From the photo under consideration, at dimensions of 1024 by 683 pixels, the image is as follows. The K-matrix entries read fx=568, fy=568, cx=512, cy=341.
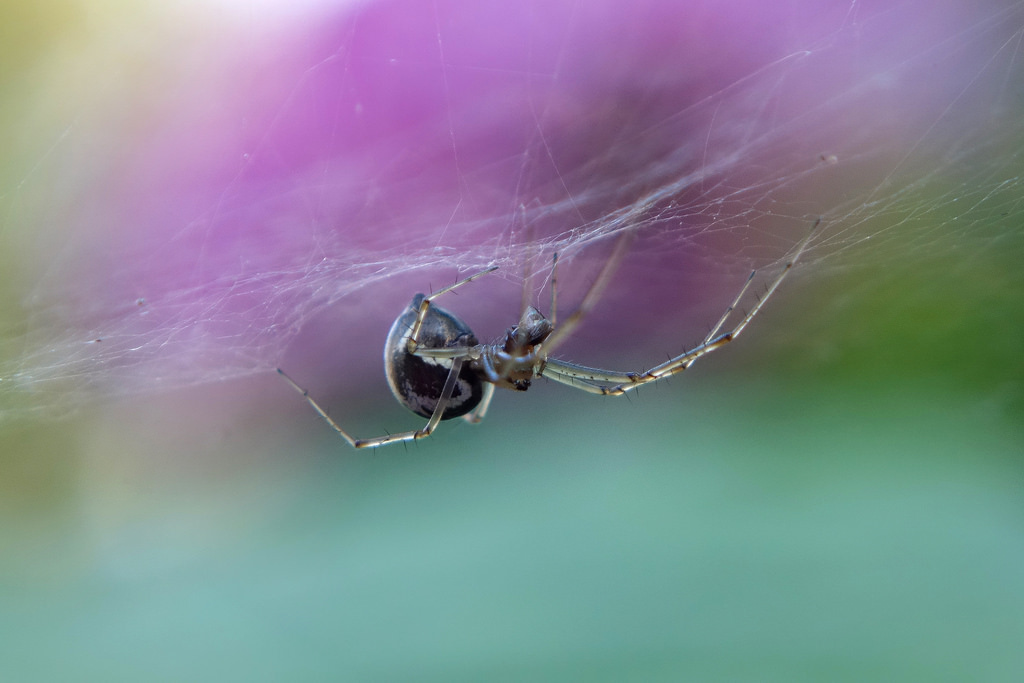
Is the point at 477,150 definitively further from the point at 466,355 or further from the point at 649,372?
the point at 649,372

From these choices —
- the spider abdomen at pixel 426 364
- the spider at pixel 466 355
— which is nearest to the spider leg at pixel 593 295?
the spider at pixel 466 355

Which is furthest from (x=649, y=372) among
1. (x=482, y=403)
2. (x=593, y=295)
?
(x=482, y=403)

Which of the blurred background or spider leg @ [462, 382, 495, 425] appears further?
spider leg @ [462, 382, 495, 425]

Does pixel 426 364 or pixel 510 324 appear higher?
pixel 510 324

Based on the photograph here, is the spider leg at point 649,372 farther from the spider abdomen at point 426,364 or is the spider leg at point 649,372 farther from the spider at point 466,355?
the spider abdomen at point 426,364

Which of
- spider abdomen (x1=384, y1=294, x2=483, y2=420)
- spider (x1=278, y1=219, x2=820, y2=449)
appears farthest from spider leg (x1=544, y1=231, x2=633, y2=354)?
spider abdomen (x1=384, y1=294, x2=483, y2=420)

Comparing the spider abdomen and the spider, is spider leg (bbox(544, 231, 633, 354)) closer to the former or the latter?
the spider

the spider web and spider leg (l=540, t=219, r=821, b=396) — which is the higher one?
the spider web
